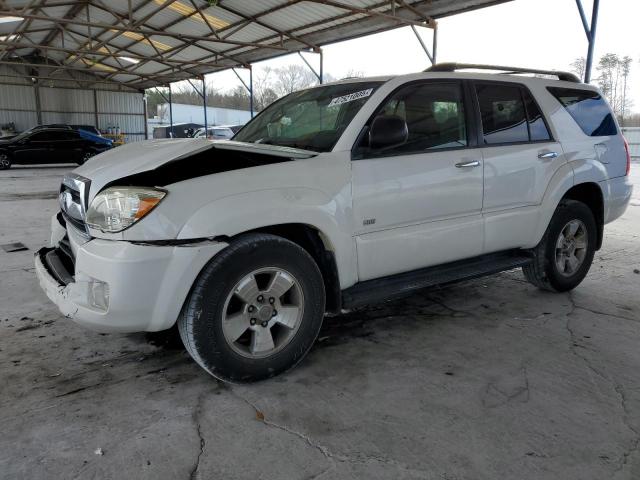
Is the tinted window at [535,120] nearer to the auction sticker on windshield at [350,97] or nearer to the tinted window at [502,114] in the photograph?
the tinted window at [502,114]

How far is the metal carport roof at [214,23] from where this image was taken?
12781mm

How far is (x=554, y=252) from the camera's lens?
4344 mm

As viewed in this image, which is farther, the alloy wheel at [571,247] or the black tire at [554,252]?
the alloy wheel at [571,247]

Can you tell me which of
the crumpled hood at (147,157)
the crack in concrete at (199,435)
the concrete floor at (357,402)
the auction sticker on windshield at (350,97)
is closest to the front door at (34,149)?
the concrete floor at (357,402)

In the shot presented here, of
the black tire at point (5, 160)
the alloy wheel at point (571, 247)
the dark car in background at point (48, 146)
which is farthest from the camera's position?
→ the dark car in background at point (48, 146)

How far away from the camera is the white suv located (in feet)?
8.38

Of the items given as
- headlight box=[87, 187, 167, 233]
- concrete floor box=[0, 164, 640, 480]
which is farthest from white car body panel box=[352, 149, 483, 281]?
headlight box=[87, 187, 167, 233]

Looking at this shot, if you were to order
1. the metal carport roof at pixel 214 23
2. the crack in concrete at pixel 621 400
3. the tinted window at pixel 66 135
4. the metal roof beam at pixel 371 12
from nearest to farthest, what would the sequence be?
the crack in concrete at pixel 621 400, the metal roof beam at pixel 371 12, the metal carport roof at pixel 214 23, the tinted window at pixel 66 135

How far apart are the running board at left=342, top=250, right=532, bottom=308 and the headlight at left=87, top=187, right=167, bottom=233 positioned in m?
1.29

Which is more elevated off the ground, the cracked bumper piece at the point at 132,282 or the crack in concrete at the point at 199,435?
the cracked bumper piece at the point at 132,282

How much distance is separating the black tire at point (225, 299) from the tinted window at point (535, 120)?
2.29 meters

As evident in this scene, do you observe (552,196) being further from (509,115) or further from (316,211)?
(316,211)

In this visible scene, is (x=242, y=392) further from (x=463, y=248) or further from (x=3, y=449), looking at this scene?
(x=463, y=248)

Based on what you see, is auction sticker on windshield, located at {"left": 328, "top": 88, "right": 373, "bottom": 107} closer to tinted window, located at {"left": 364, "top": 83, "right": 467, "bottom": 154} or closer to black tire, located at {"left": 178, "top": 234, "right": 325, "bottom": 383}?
tinted window, located at {"left": 364, "top": 83, "right": 467, "bottom": 154}
